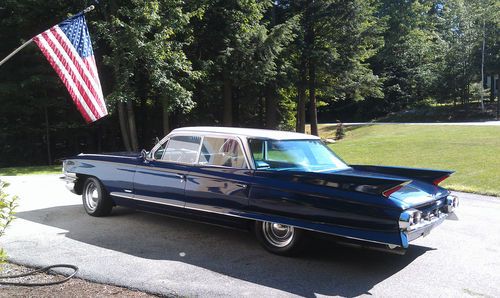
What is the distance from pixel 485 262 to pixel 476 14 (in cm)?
4455

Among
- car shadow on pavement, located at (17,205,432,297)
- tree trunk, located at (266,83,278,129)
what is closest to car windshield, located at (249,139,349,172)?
car shadow on pavement, located at (17,205,432,297)

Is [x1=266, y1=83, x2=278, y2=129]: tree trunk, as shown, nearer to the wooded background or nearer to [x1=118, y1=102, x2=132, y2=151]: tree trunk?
the wooded background

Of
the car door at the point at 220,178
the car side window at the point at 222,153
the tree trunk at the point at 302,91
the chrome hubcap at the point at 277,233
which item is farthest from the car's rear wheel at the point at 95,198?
the tree trunk at the point at 302,91

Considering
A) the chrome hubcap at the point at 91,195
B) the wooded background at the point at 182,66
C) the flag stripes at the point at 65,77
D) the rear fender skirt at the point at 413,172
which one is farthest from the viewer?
the wooded background at the point at 182,66

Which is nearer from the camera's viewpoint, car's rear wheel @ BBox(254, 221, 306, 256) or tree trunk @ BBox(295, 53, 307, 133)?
car's rear wheel @ BBox(254, 221, 306, 256)

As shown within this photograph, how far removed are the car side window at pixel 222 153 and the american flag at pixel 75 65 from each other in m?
2.16

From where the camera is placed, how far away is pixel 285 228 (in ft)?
18.0

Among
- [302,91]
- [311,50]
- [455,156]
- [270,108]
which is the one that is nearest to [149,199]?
[455,156]

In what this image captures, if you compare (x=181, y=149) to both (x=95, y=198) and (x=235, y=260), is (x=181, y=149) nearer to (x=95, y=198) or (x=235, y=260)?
(x=235, y=260)

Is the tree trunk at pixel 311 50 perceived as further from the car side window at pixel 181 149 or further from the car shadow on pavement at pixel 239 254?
the car shadow on pavement at pixel 239 254

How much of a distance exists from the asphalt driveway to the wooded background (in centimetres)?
1263

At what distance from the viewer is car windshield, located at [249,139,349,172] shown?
5.91 m

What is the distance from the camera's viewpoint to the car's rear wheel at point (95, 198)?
7441 millimetres

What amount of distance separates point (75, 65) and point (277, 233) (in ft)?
14.1
